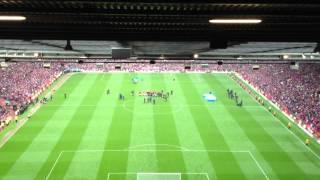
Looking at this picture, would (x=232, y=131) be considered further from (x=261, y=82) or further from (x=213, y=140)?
(x=261, y=82)

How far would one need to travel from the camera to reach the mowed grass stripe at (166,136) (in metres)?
30.6

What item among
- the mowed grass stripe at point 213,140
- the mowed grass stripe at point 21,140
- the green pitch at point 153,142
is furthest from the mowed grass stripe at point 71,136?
the mowed grass stripe at point 213,140

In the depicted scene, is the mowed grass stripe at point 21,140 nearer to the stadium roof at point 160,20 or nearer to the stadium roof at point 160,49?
the stadium roof at point 160,49

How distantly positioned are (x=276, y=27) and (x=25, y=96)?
39.4 m

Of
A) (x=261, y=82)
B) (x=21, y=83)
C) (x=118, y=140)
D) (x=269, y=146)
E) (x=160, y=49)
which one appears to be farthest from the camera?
(x=261, y=82)

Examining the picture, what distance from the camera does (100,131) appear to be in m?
38.4

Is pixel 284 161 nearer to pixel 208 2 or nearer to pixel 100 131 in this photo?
A: pixel 100 131

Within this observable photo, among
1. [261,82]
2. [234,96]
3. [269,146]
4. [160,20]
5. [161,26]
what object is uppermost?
[160,20]

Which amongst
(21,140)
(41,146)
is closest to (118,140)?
(41,146)

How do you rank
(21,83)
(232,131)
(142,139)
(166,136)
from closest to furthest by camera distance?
(142,139)
(166,136)
(232,131)
(21,83)

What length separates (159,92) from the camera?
2080 inches

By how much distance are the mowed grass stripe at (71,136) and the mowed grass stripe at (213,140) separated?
33.0 feet

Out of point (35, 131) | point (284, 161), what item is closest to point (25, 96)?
point (35, 131)

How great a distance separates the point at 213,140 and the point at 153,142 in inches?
192
